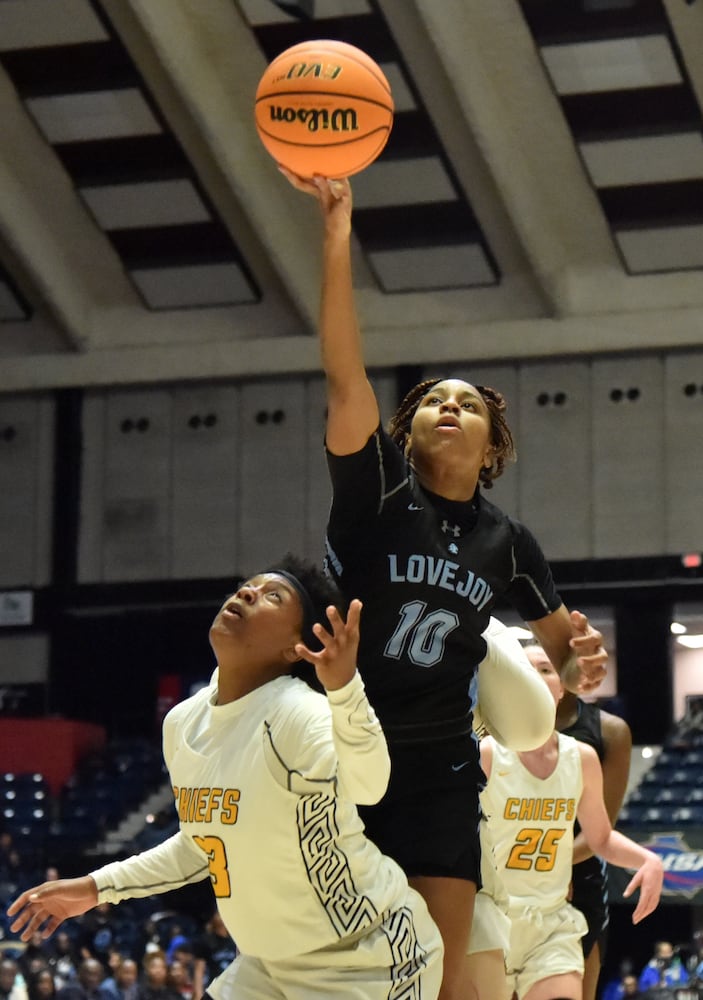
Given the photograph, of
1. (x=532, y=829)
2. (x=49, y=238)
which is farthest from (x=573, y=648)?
(x=49, y=238)

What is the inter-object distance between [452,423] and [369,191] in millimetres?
17154

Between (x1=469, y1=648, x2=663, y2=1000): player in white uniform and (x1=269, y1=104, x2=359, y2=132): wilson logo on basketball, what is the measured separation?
2.63 m

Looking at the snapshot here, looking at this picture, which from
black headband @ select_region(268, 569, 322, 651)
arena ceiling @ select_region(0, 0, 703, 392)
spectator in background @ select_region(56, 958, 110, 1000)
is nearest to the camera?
black headband @ select_region(268, 569, 322, 651)

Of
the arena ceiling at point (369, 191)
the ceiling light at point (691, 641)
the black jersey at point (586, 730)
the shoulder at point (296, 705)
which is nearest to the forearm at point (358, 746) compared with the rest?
the shoulder at point (296, 705)

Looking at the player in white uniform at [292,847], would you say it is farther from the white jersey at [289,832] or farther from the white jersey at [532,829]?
the white jersey at [532,829]

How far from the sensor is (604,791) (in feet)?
24.0

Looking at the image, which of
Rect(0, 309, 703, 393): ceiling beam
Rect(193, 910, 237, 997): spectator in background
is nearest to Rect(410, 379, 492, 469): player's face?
Rect(193, 910, 237, 997): spectator in background

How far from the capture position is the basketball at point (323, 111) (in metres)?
4.38

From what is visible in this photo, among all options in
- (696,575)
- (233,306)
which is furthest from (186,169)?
(696,575)

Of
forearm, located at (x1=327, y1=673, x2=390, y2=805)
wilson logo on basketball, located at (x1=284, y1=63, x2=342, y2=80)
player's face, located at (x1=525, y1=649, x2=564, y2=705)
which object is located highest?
wilson logo on basketball, located at (x1=284, y1=63, x2=342, y2=80)

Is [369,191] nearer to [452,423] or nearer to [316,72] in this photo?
[316,72]

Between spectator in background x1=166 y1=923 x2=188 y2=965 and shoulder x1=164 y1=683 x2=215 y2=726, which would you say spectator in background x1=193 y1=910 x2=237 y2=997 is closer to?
spectator in background x1=166 y1=923 x2=188 y2=965

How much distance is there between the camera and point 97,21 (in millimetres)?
20406

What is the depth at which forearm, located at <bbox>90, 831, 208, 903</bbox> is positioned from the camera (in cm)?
454
